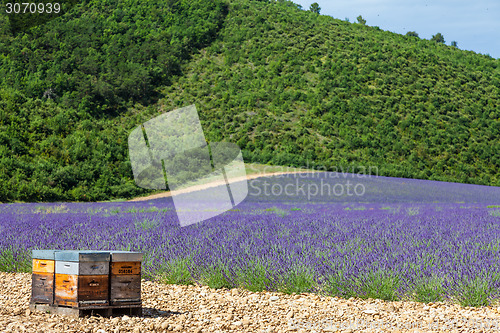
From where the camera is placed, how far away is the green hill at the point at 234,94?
24.5m

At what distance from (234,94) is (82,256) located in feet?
123

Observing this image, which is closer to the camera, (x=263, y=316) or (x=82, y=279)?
(x=82, y=279)

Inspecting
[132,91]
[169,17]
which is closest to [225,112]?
[132,91]

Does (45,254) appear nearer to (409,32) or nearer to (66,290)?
(66,290)

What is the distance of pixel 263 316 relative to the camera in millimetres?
4062

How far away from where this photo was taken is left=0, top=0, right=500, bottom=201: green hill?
963 inches

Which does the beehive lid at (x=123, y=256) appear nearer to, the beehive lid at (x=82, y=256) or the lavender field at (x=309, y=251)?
the beehive lid at (x=82, y=256)

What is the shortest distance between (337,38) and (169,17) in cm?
1734

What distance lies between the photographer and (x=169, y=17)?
51.8 meters

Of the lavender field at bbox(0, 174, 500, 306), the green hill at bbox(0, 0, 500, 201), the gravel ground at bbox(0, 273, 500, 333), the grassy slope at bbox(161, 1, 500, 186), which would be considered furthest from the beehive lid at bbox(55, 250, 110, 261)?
the grassy slope at bbox(161, 1, 500, 186)

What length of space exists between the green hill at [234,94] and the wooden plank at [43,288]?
15885 mm

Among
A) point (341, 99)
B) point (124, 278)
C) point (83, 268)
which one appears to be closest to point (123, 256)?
point (124, 278)

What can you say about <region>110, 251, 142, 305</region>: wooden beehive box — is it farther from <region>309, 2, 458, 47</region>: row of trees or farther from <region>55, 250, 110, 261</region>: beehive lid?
<region>309, 2, 458, 47</region>: row of trees

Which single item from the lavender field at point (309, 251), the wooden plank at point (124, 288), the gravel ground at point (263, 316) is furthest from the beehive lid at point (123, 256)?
the lavender field at point (309, 251)
